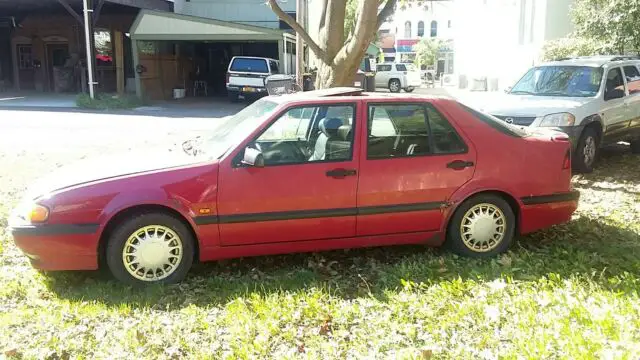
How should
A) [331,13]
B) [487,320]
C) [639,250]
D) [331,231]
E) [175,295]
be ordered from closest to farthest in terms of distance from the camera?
[487,320] → [175,295] → [331,231] → [639,250] → [331,13]

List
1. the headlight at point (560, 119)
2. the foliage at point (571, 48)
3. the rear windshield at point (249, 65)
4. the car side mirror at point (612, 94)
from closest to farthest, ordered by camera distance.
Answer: the headlight at point (560, 119) → the car side mirror at point (612, 94) → the foliage at point (571, 48) → the rear windshield at point (249, 65)

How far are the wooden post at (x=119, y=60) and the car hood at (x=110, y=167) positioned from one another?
18707 mm

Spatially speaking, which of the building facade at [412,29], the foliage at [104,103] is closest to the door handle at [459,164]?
the foliage at [104,103]

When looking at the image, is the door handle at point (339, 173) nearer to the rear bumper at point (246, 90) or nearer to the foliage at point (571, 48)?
the foliage at point (571, 48)

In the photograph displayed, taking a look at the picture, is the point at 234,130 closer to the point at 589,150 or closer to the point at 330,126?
the point at 330,126

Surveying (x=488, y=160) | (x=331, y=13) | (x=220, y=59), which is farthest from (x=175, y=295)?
(x=220, y=59)

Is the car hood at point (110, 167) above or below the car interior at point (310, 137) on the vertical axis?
below

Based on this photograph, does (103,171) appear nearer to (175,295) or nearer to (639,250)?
(175,295)

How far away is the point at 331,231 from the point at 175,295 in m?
1.28

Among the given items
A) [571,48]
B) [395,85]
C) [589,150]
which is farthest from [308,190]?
[395,85]

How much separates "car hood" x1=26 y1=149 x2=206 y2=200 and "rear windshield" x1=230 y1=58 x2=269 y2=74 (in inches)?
703

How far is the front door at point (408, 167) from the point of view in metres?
4.61

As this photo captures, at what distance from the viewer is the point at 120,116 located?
17031 millimetres

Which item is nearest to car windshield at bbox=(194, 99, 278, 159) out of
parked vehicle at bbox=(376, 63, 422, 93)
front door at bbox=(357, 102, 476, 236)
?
front door at bbox=(357, 102, 476, 236)
